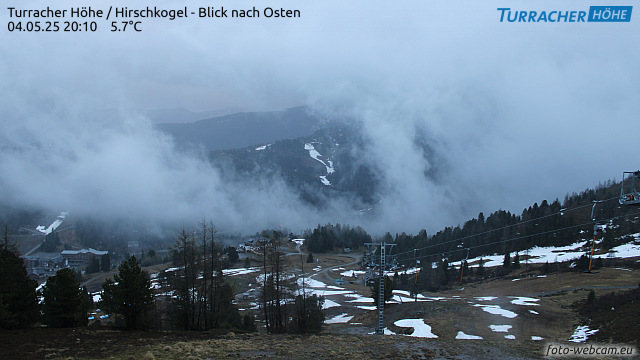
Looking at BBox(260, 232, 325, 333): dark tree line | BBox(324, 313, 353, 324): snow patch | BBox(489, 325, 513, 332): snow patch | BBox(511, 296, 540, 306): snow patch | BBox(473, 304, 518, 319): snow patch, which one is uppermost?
BBox(260, 232, 325, 333): dark tree line

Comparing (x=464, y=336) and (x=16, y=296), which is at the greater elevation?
(x=16, y=296)

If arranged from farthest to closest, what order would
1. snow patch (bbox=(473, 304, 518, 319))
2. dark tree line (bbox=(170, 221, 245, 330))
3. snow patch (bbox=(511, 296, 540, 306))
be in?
1. snow patch (bbox=(511, 296, 540, 306))
2. snow patch (bbox=(473, 304, 518, 319))
3. dark tree line (bbox=(170, 221, 245, 330))

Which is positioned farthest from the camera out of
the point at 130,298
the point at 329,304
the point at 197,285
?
the point at 329,304

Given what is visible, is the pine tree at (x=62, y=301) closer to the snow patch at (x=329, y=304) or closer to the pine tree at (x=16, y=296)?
the pine tree at (x=16, y=296)

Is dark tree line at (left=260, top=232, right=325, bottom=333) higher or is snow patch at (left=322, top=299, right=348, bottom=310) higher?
dark tree line at (left=260, top=232, right=325, bottom=333)

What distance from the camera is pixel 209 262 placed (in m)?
45.1

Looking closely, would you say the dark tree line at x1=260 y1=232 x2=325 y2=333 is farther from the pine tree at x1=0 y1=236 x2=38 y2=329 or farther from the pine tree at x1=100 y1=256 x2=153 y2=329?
the pine tree at x1=0 y1=236 x2=38 y2=329

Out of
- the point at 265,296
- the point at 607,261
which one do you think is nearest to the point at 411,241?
the point at 607,261

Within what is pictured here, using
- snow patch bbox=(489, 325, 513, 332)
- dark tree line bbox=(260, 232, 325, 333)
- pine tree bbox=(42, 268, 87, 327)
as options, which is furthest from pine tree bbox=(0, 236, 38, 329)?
snow patch bbox=(489, 325, 513, 332)

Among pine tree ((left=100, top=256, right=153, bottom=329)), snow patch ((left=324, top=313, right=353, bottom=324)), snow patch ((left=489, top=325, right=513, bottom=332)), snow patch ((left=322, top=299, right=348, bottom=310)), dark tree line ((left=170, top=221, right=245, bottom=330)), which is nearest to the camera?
pine tree ((left=100, top=256, right=153, bottom=329))

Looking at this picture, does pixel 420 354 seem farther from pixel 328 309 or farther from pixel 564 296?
pixel 564 296

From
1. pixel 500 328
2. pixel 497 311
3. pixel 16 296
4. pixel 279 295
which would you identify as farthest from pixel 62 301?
pixel 497 311

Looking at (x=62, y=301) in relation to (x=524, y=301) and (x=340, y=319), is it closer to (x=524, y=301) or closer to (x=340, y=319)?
(x=340, y=319)

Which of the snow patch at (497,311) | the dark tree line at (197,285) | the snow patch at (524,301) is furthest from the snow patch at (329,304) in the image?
the dark tree line at (197,285)
